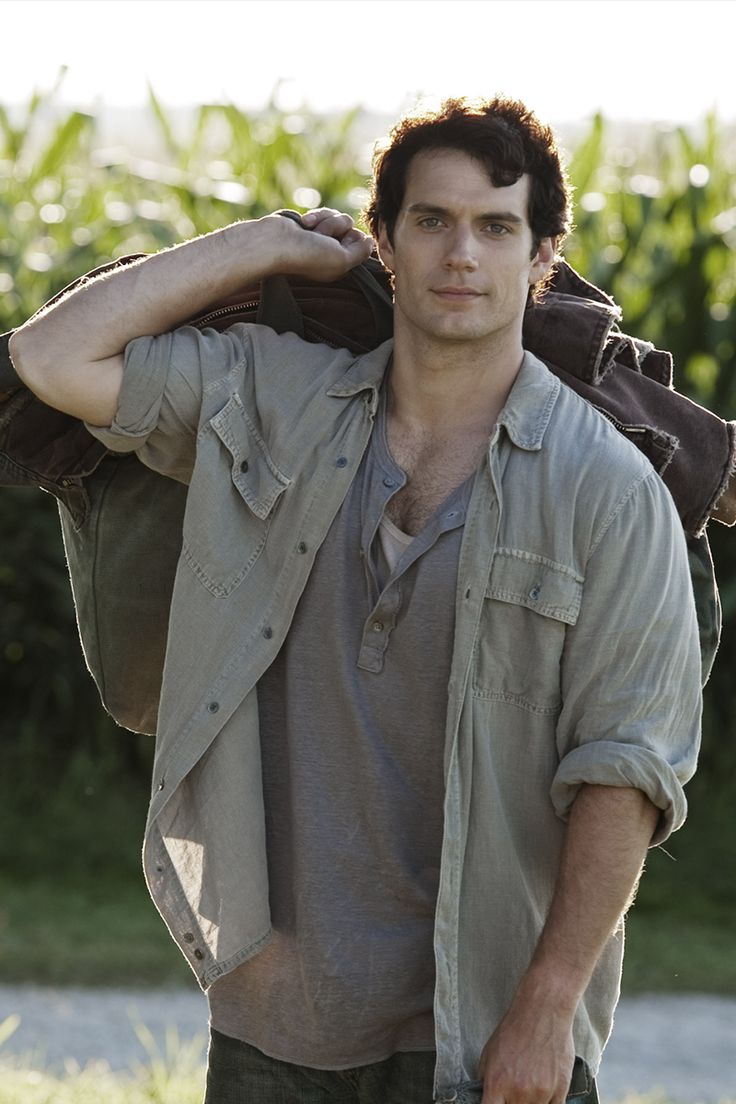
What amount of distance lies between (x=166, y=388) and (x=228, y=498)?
208mm

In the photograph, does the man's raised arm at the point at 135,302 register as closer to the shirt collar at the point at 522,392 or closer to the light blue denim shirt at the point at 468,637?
the light blue denim shirt at the point at 468,637

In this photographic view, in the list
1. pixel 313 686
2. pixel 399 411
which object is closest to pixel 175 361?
pixel 399 411

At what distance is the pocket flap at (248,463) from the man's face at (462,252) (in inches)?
12.6

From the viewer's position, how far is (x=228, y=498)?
280 centimetres

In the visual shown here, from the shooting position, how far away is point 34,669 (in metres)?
7.04

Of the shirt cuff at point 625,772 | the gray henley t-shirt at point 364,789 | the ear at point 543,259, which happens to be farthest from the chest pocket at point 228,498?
the shirt cuff at point 625,772

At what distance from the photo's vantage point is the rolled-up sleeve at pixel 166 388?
108 inches

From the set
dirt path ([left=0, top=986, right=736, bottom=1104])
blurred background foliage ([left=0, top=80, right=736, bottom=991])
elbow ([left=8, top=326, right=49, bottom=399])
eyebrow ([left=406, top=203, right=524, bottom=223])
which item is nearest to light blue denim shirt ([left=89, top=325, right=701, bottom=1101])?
elbow ([left=8, top=326, right=49, bottom=399])

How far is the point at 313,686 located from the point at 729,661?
14.5 feet

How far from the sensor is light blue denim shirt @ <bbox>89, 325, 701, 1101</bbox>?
8.39ft

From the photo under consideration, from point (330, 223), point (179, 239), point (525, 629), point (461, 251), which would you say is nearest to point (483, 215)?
point (461, 251)

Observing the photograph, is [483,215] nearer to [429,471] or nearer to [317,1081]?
[429,471]

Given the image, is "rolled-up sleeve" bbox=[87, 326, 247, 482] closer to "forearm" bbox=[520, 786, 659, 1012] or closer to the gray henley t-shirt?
the gray henley t-shirt

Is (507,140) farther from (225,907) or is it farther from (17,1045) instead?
(17,1045)
